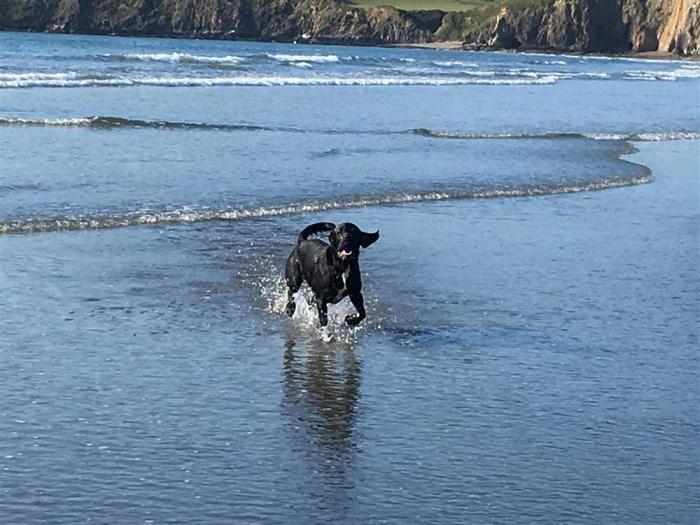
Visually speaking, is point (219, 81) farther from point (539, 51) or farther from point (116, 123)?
point (539, 51)

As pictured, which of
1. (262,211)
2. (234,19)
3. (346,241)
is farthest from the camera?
(234,19)

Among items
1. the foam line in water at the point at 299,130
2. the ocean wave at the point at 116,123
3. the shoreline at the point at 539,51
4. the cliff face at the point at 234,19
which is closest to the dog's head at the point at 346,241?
the foam line in water at the point at 299,130

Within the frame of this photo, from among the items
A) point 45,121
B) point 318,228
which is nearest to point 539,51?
point 45,121

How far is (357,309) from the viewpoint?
32.6 feet

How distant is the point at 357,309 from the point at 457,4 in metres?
155

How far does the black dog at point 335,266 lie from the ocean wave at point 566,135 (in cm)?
1573

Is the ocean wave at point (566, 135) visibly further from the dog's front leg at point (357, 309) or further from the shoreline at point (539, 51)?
the shoreline at point (539, 51)

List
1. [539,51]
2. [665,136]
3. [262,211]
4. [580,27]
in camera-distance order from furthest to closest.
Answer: [580,27], [539,51], [665,136], [262,211]

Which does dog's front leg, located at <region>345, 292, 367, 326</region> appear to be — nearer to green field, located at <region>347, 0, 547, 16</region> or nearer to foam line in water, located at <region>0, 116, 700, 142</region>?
foam line in water, located at <region>0, 116, 700, 142</region>

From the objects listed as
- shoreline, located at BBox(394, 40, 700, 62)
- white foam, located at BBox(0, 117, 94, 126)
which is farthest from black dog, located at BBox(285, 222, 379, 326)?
shoreline, located at BBox(394, 40, 700, 62)

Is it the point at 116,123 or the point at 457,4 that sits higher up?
the point at 116,123

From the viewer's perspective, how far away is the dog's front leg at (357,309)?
9859mm

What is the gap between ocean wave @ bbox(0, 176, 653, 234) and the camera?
44.4 feet

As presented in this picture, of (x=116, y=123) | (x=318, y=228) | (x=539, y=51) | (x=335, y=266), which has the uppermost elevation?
(x=318, y=228)
